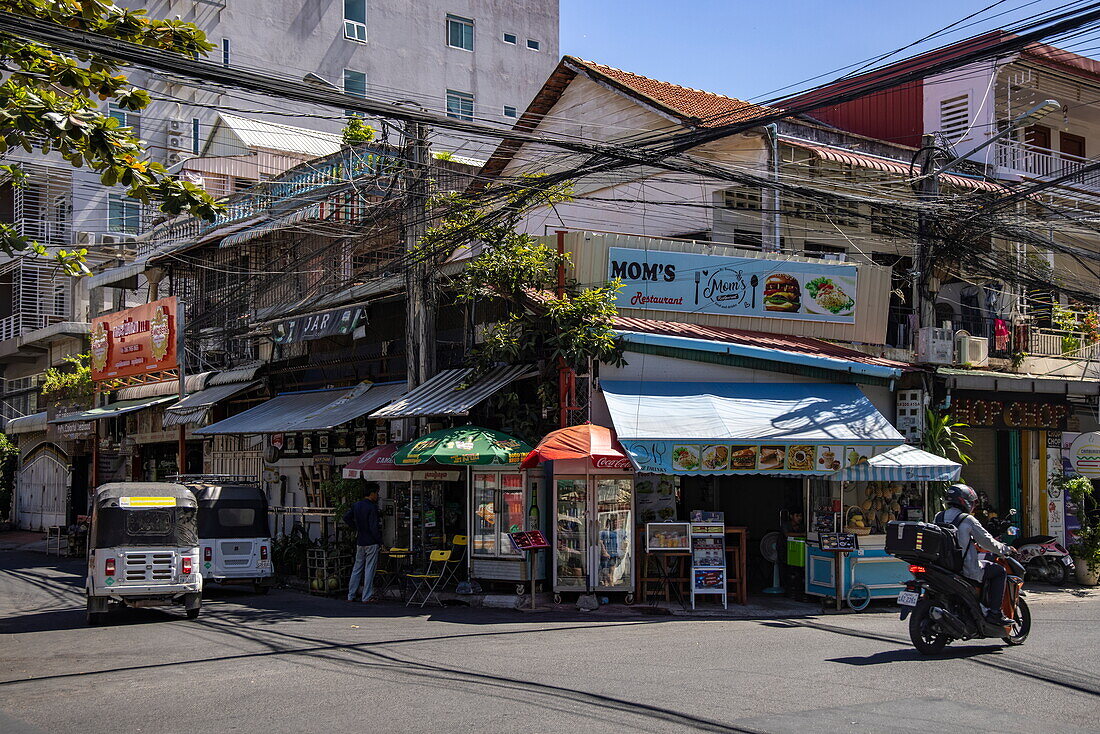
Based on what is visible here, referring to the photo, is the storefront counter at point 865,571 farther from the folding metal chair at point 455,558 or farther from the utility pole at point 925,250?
the folding metal chair at point 455,558

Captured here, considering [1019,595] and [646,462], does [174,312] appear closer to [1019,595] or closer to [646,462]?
[646,462]

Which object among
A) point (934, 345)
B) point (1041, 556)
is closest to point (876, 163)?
point (934, 345)

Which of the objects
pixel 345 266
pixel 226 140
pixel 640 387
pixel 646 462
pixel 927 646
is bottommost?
pixel 927 646

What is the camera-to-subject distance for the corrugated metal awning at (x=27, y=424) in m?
36.3

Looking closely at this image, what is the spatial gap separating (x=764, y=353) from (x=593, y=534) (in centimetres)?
425

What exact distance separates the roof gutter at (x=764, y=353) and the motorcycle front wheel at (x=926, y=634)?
6.69 metres

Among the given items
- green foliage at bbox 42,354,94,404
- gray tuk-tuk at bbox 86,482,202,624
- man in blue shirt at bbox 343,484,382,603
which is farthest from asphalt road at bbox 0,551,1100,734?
green foliage at bbox 42,354,94,404

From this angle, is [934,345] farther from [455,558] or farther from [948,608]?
[455,558]

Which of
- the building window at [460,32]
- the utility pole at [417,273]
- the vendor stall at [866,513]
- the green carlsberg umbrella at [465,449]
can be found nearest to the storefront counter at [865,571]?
the vendor stall at [866,513]

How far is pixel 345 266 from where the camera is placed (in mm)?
23672

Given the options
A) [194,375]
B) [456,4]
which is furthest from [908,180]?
[456,4]

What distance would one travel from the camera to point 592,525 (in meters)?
15.3

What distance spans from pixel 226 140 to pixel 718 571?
2526 cm

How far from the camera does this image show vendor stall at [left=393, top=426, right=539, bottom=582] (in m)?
15.6
